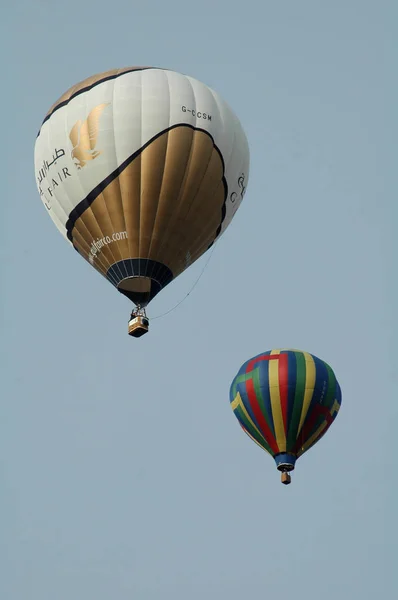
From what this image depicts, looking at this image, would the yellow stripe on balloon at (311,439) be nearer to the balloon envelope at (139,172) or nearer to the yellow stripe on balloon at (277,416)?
the yellow stripe on balloon at (277,416)

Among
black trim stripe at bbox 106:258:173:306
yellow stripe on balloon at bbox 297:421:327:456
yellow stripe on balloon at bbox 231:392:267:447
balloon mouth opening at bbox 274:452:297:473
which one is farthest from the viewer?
yellow stripe on balloon at bbox 231:392:267:447

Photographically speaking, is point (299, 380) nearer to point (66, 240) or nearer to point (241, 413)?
point (241, 413)

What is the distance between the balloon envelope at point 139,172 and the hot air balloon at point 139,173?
0.02 m

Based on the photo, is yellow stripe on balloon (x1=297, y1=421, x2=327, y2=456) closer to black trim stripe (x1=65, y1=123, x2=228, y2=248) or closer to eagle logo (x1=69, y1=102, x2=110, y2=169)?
black trim stripe (x1=65, y1=123, x2=228, y2=248)

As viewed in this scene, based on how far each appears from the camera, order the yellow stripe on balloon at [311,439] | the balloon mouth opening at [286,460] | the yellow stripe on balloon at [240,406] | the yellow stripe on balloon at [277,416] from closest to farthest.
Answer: the yellow stripe on balloon at [277,416] < the balloon mouth opening at [286,460] < the yellow stripe on balloon at [311,439] < the yellow stripe on balloon at [240,406]

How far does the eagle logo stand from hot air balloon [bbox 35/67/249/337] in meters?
0.02

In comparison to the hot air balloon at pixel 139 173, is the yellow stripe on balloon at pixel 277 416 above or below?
below

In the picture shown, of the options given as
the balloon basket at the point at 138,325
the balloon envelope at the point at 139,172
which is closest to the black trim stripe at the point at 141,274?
the balloon envelope at the point at 139,172

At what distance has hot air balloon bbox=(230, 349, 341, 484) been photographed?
34.1m

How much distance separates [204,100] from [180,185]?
80.7 inches

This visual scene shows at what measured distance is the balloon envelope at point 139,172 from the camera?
30562 mm

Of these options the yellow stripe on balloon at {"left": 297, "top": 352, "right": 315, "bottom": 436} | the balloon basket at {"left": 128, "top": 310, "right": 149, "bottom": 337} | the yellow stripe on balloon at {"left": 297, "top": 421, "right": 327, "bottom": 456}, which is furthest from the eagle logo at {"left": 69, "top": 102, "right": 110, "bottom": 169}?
the yellow stripe on balloon at {"left": 297, "top": 421, "right": 327, "bottom": 456}

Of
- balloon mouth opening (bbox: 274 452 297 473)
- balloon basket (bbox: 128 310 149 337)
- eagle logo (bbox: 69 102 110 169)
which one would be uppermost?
eagle logo (bbox: 69 102 110 169)

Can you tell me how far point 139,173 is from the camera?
3055 cm
